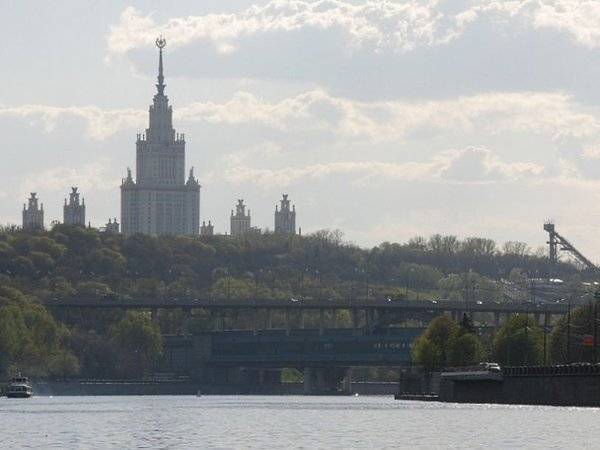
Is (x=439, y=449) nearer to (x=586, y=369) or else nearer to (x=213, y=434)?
(x=213, y=434)

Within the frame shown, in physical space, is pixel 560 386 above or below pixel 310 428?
above

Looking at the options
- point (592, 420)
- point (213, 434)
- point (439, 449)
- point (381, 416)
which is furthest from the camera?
point (381, 416)

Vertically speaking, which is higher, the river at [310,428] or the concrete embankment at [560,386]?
the concrete embankment at [560,386]

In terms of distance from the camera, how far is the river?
422 feet

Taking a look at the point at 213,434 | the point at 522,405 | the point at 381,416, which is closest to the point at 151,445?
the point at 213,434

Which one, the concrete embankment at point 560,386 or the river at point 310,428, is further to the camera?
the concrete embankment at point 560,386

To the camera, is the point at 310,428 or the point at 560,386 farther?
the point at 560,386

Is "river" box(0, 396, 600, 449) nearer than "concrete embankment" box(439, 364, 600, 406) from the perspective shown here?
Yes

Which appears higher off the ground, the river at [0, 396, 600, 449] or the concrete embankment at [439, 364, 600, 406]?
the concrete embankment at [439, 364, 600, 406]

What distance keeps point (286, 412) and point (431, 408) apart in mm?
11291

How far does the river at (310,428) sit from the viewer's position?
422 feet

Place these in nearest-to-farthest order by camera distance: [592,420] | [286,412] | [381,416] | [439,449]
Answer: [439,449]
[592,420]
[381,416]
[286,412]

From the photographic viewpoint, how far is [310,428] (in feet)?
493

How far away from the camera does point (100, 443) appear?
130 metres
